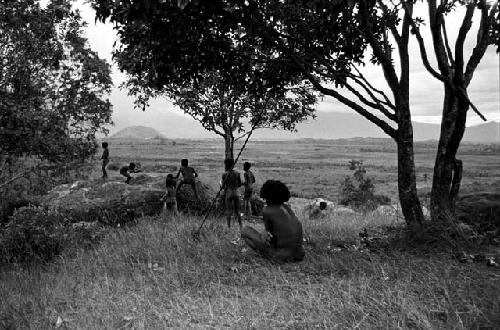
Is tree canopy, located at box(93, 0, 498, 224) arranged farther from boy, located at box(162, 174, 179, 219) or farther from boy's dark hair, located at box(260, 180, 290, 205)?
boy, located at box(162, 174, 179, 219)

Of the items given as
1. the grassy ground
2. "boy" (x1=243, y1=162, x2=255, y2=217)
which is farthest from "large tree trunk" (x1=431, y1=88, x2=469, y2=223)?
"boy" (x1=243, y1=162, x2=255, y2=217)

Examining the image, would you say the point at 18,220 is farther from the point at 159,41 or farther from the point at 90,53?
the point at 90,53

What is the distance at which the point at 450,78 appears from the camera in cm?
802

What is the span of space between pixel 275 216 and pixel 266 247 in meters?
0.63

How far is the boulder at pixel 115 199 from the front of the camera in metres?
14.4

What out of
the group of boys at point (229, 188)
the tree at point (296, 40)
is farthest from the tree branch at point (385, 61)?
the group of boys at point (229, 188)

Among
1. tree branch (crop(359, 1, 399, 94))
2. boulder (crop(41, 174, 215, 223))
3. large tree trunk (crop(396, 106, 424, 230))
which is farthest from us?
boulder (crop(41, 174, 215, 223))

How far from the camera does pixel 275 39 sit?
816 centimetres

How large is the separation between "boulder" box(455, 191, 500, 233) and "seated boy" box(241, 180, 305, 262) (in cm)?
420

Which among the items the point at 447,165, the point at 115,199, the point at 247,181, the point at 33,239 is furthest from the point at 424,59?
the point at 115,199

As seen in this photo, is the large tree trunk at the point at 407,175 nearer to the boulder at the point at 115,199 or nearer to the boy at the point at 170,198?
the boy at the point at 170,198

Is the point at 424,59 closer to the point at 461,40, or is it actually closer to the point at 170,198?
the point at 461,40

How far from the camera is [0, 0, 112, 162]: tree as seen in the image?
35.8 feet

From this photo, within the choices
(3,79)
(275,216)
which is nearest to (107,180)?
(3,79)
